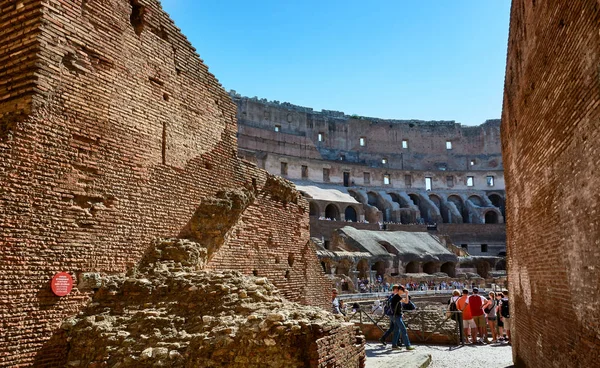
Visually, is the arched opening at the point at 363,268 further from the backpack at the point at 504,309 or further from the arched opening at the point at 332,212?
the backpack at the point at 504,309

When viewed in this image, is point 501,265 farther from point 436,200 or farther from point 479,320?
point 479,320

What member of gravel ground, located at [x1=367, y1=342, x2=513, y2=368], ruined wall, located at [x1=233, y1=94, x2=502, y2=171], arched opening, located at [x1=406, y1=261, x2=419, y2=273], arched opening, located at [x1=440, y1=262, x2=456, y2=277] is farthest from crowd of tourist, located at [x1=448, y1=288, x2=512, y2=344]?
ruined wall, located at [x1=233, y1=94, x2=502, y2=171]

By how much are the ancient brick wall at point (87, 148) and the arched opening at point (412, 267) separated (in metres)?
31.3

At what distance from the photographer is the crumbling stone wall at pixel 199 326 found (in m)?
5.83

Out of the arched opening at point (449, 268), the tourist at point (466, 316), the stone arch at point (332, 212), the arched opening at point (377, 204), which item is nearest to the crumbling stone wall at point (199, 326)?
the tourist at point (466, 316)

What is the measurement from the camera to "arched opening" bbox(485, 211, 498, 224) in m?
55.4

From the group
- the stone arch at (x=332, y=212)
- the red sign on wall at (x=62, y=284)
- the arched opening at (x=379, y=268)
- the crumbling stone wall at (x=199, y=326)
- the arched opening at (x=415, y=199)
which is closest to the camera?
the crumbling stone wall at (x=199, y=326)

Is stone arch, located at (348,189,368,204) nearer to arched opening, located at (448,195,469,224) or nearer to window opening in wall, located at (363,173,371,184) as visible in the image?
window opening in wall, located at (363,173,371,184)

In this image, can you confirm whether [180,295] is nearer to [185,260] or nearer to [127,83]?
[185,260]

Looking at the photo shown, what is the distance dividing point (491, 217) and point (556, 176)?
174 feet

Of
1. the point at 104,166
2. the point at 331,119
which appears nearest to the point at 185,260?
the point at 104,166

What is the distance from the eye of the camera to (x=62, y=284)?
6.50m

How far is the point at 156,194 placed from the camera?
8234mm

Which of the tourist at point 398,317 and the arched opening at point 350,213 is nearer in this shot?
the tourist at point 398,317
